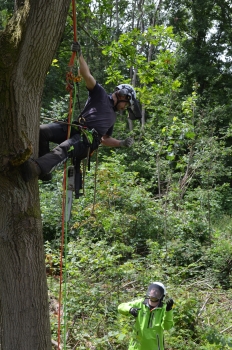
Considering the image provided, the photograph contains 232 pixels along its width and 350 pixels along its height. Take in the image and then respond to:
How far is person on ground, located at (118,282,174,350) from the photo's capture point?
449 centimetres

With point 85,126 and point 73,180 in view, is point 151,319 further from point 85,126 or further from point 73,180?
point 85,126

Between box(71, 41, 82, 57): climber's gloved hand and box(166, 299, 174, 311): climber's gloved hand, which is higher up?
box(71, 41, 82, 57): climber's gloved hand

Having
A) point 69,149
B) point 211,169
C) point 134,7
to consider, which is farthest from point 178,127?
point 134,7

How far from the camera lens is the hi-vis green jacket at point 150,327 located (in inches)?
177

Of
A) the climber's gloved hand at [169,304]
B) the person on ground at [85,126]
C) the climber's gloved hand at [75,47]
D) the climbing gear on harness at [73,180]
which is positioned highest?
the climber's gloved hand at [75,47]

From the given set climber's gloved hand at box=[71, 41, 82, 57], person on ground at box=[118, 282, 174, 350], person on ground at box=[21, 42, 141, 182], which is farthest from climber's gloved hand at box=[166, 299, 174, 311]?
climber's gloved hand at box=[71, 41, 82, 57]

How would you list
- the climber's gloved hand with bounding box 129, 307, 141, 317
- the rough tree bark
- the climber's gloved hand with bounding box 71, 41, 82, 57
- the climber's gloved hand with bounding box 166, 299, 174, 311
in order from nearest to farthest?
the rough tree bark → the climber's gloved hand with bounding box 71, 41, 82, 57 → the climber's gloved hand with bounding box 166, 299, 174, 311 → the climber's gloved hand with bounding box 129, 307, 141, 317

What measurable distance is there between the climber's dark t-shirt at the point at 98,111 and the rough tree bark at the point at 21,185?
1.28 meters

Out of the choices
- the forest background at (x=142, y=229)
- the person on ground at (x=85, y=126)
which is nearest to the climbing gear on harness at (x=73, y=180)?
the person on ground at (x=85, y=126)

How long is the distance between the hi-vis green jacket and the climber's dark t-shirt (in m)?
2.08

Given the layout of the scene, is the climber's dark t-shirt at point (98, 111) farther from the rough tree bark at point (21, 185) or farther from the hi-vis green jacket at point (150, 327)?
the hi-vis green jacket at point (150, 327)

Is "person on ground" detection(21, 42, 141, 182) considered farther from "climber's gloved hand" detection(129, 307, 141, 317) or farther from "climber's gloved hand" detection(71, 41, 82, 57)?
"climber's gloved hand" detection(129, 307, 141, 317)

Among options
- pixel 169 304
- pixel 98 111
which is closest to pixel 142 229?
pixel 169 304

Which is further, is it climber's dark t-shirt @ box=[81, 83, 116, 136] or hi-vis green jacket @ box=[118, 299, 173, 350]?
hi-vis green jacket @ box=[118, 299, 173, 350]
